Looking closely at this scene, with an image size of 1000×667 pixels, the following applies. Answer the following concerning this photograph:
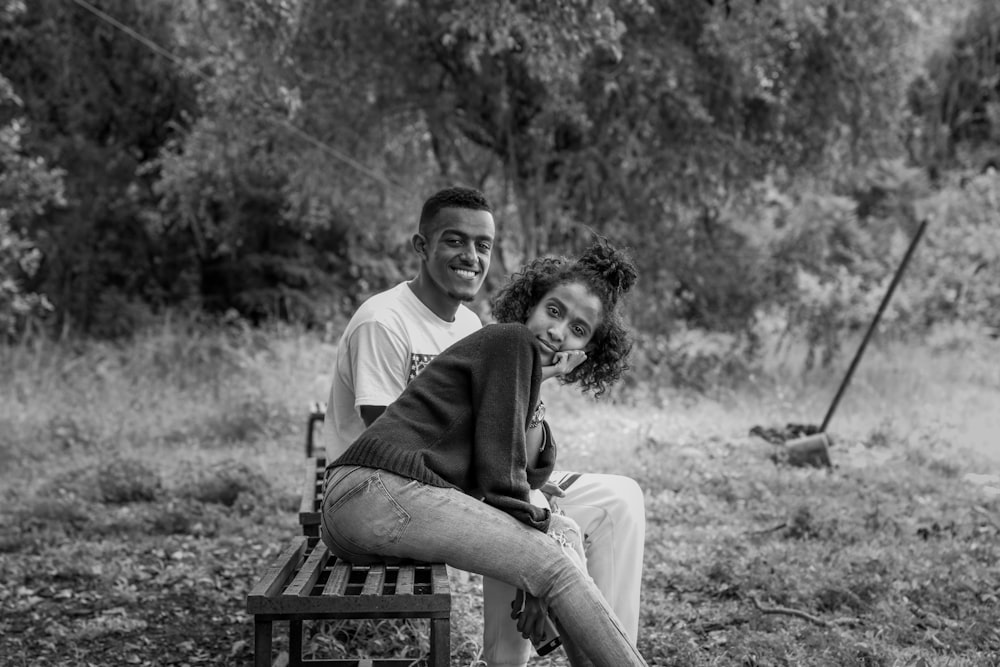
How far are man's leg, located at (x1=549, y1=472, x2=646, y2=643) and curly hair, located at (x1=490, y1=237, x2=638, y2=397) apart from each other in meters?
0.34

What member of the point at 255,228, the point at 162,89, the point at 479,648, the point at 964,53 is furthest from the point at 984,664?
the point at 964,53

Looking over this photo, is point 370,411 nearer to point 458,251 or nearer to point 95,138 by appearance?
point 458,251

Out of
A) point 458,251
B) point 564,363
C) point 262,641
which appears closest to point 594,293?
point 564,363

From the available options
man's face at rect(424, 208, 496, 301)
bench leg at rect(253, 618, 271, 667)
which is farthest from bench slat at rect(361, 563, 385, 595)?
man's face at rect(424, 208, 496, 301)

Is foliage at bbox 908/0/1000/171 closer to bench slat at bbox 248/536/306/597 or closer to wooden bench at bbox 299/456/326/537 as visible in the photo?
wooden bench at bbox 299/456/326/537

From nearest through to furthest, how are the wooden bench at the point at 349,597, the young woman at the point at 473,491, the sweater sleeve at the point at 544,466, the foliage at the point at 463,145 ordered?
the wooden bench at the point at 349,597 < the young woman at the point at 473,491 < the sweater sleeve at the point at 544,466 < the foliage at the point at 463,145

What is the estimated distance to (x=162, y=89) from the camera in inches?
552

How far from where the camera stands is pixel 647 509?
19.1ft

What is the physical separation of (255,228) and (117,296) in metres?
1.98

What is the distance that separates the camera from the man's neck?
338 centimetres

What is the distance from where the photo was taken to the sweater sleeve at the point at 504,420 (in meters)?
2.62

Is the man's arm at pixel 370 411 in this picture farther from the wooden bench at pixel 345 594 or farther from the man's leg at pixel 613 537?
the man's leg at pixel 613 537

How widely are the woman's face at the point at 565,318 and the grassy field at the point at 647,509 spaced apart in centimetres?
125

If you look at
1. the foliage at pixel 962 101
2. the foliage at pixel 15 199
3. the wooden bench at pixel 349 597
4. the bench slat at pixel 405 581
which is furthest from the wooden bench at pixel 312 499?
the foliage at pixel 962 101
